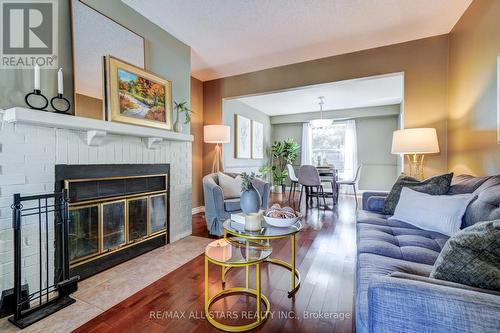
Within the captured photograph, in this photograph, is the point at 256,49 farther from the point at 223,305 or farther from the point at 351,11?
the point at 223,305

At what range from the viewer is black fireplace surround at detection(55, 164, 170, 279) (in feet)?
6.25

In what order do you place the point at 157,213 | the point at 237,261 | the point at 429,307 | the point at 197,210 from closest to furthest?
1. the point at 429,307
2. the point at 237,261
3. the point at 157,213
4. the point at 197,210

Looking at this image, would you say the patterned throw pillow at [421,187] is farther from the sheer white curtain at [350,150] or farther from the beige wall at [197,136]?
the sheer white curtain at [350,150]

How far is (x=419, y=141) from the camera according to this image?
2.61 metres

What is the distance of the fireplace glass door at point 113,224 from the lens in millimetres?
2158

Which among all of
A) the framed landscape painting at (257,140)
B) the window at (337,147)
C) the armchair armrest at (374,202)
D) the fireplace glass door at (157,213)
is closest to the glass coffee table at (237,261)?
the fireplace glass door at (157,213)

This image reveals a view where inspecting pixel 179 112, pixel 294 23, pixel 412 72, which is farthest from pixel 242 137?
pixel 412 72

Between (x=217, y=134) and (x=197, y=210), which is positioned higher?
(x=217, y=134)

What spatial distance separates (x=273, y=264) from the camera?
2291 millimetres

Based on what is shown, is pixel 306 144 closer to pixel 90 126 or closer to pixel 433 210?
pixel 433 210

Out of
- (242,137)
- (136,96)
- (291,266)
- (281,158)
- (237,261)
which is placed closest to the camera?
(237,261)

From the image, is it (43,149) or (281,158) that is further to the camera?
(281,158)

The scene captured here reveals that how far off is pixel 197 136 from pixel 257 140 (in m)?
2.54

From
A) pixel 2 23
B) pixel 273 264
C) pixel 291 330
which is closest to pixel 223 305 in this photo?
pixel 291 330
